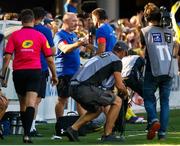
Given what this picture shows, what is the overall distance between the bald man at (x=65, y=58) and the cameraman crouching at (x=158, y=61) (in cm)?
180

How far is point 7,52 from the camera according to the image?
13641 millimetres

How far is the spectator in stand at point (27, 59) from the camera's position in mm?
13562

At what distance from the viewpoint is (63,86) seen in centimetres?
1537

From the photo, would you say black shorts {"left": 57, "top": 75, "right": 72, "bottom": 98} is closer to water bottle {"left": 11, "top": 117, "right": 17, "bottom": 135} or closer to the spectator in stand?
water bottle {"left": 11, "top": 117, "right": 17, "bottom": 135}

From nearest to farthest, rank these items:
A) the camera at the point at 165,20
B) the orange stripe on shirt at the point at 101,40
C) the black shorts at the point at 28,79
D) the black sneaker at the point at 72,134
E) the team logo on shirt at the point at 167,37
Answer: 1. the black sneaker at the point at 72,134
2. the black shorts at the point at 28,79
3. the camera at the point at 165,20
4. the team logo on shirt at the point at 167,37
5. the orange stripe on shirt at the point at 101,40

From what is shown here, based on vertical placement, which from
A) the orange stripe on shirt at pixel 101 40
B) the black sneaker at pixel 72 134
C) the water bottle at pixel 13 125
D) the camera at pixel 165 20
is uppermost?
the camera at pixel 165 20

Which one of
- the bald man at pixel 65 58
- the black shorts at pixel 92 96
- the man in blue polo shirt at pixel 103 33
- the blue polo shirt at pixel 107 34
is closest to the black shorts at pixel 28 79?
the black shorts at pixel 92 96

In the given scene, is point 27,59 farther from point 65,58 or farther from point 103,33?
point 103,33

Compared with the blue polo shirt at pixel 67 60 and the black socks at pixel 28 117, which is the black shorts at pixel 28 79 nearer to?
the black socks at pixel 28 117

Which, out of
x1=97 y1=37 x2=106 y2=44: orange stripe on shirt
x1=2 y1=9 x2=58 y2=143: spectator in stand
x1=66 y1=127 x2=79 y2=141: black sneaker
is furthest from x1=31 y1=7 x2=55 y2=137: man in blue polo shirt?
x1=66 y1=127 x2=79 y2=141: black sneaker

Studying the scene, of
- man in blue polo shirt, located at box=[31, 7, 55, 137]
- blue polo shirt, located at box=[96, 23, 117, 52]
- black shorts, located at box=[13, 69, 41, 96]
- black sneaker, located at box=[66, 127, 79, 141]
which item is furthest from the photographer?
blue polo shirt, located at box=[96, 23, 117, 52]

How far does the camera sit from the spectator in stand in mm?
13562

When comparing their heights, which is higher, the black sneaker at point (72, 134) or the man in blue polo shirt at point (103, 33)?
the man in blue polo shirt at point (103, 33)

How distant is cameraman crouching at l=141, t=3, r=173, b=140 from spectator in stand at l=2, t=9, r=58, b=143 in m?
1.55
